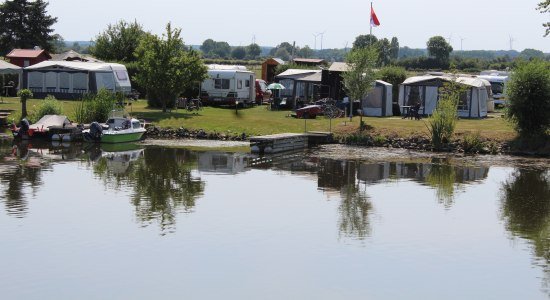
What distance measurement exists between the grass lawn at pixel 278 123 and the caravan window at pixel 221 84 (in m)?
5.09

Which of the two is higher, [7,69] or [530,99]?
[7,69]

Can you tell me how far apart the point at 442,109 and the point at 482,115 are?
9.88 metres

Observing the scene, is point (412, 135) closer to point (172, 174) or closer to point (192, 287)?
point (172, 174)

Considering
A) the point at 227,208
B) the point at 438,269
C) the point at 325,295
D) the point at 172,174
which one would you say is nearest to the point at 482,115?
the point at 172,174

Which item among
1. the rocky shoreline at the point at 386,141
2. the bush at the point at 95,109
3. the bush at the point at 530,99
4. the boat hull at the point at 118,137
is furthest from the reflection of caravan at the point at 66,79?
the bush at the point at 530,99

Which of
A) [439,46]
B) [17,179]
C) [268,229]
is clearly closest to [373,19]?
[17,179]

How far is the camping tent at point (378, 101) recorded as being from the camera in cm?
5141

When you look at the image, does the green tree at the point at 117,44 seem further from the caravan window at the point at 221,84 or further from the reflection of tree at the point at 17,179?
the reflection of tree at the point at 17,179

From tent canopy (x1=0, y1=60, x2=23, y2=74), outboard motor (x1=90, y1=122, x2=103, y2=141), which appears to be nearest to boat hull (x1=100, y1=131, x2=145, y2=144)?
outboard motor (x1=90, y1=122, x2=103, y2=141)

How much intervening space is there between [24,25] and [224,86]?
40.7 metres

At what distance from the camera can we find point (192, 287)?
18.4 m

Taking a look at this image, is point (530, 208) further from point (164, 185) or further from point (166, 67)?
point (166, 67)

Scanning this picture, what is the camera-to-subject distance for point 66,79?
2152 inches

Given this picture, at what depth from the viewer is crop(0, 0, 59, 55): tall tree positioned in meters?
88.6
